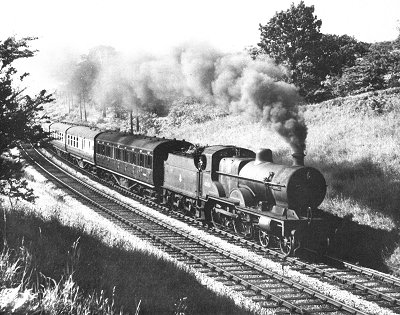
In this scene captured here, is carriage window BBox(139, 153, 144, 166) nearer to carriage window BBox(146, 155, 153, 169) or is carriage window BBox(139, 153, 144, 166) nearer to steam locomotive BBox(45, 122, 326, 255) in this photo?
steam locomotive BBox(45, 122, 326, 255)

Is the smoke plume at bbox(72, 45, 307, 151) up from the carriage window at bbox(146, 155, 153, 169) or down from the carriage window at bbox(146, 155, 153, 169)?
up

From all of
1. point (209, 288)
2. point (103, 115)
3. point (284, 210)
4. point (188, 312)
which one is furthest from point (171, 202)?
point (103, 115)

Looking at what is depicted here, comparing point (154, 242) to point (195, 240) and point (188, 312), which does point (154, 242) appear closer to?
point (195, 240)

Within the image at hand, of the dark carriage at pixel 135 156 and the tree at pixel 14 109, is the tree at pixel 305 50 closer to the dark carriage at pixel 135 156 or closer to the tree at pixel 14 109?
the dark carriage at pixel 135 156

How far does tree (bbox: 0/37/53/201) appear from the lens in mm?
8453

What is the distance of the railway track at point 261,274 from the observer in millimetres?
9102

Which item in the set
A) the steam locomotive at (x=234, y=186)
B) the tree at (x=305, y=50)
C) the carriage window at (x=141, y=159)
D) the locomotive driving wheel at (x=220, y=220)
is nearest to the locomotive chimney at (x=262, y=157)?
the steam locomotive at (x=234, y=186)

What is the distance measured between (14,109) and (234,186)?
298 inches

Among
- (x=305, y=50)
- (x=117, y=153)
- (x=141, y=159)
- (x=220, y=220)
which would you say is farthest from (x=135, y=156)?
(x=305, y=50)

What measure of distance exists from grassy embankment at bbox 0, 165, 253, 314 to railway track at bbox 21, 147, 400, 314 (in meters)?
1.19

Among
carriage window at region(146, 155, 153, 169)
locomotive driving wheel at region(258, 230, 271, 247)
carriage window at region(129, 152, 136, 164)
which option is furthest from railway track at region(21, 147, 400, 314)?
carriage window at region(129, 152, 136, 164)

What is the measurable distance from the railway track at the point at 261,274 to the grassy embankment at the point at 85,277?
1190mm

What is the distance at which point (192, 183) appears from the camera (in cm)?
1631

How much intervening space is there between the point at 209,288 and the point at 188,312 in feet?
6.77
